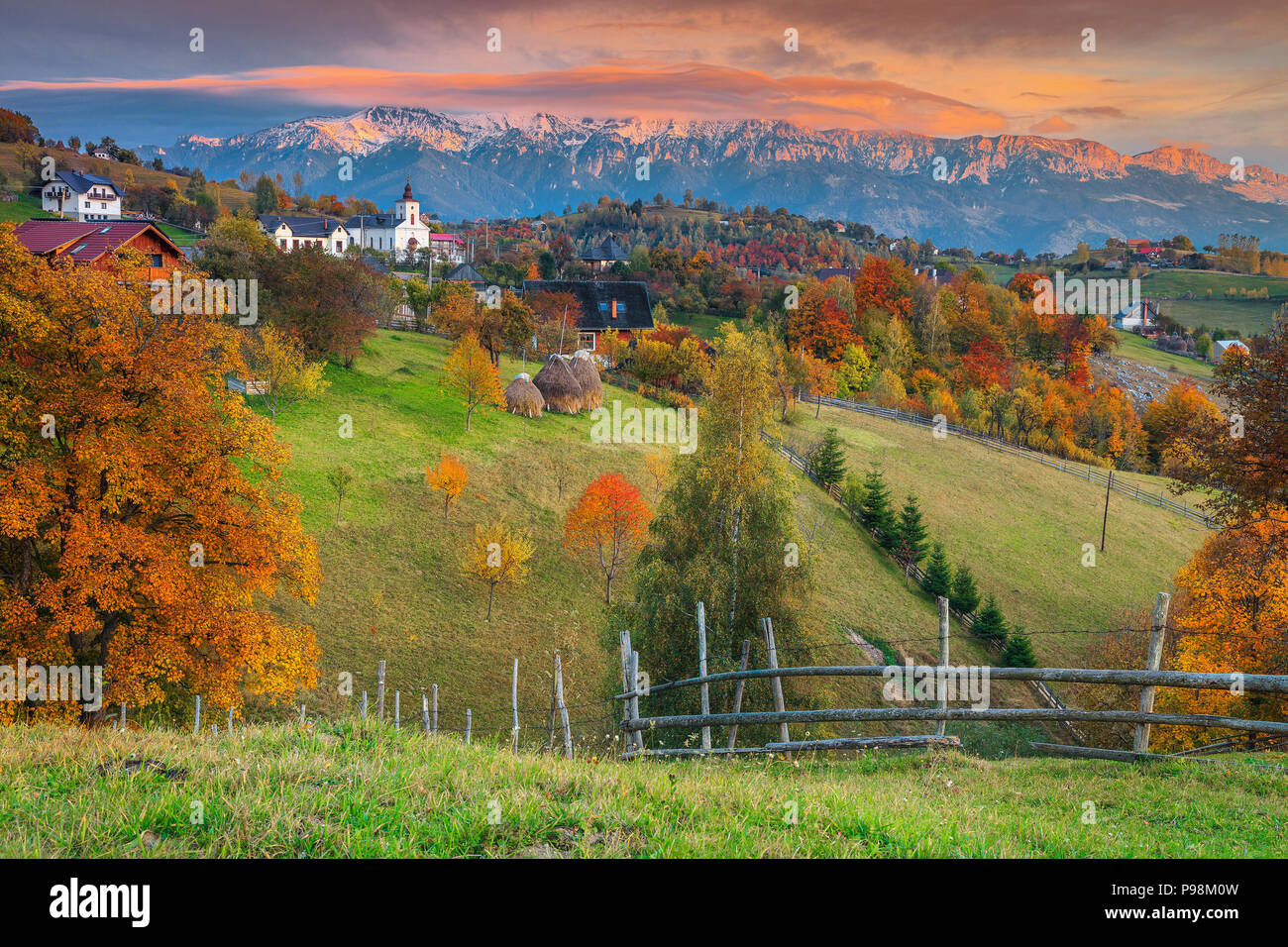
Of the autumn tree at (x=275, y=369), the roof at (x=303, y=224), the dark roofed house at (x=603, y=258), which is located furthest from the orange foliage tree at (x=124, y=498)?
the dark roofed house at (x=603, y=258)

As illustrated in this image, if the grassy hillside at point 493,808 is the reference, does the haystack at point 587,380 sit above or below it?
above

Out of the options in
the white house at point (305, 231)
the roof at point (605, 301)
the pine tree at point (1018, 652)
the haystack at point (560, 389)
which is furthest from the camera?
the white house at point (305, 231)

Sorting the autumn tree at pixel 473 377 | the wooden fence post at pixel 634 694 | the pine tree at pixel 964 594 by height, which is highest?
the autumn tree at pixel 473 377

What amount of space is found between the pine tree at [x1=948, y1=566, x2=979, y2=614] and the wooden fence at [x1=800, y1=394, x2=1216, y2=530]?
17.4m

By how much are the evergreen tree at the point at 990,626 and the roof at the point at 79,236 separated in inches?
1773

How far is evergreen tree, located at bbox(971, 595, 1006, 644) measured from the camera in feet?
110

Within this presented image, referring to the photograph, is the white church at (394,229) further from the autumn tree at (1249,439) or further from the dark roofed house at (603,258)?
the autumn tree at (1249,439)

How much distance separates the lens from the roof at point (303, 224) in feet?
350

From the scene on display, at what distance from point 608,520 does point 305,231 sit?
335 ft

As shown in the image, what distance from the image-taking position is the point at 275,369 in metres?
34.1

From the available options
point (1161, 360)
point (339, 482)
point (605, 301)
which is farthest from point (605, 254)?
point (339, 482)

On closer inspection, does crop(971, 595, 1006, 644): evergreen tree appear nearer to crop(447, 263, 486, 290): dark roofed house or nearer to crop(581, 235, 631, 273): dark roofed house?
crop(447, 263, 486, 290): dark roofed house

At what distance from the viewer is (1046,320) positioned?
9156cm

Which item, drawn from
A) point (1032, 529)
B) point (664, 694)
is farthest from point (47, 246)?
point (1032, 529)
